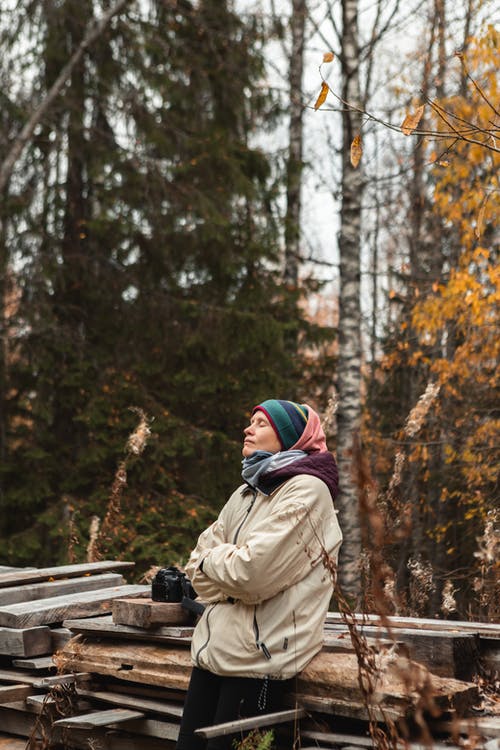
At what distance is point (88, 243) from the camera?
43.9 feet

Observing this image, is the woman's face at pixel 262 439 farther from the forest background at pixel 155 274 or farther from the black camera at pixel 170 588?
the forest background at pixel 155 274

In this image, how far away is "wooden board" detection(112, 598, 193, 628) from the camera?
4.37m

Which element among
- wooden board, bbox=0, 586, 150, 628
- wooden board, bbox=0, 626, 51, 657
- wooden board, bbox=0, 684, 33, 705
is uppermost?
wooden board, bbox=0, 586, 150, 628

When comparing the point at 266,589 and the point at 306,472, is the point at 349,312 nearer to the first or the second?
the point at 306,472

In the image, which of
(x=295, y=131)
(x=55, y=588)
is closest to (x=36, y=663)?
(x=55, y=588)

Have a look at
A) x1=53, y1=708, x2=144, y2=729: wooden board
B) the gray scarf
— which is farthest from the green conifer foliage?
the gray scarf

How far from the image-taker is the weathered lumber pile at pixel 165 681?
139 inches

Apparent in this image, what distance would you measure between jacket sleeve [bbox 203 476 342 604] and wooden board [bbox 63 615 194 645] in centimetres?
76

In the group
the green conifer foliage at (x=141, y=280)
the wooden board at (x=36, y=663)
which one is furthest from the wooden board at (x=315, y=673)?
the green conifer foliage at (x=141, y=280)

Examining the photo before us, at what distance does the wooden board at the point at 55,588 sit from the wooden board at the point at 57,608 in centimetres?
13

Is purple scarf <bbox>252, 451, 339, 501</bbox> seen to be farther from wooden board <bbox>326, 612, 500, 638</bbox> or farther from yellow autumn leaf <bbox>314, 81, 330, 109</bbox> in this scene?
yellow autumn leaf <bbox>314, 81, 330, 109</bbox>

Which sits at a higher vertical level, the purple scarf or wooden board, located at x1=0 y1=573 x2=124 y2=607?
the purple scarf

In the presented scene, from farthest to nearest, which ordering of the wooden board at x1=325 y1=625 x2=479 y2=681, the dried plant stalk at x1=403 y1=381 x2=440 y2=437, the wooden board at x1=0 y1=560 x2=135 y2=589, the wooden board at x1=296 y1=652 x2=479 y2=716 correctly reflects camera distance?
the dried plant stalk at x1=403 y1=381 x2=440 y2=437 < the wooden board at x1=0 y1=560 x2=135 y2=589 < the wooden board at x1=325 y1=625 x2=479 y2=681 < the wooden board at x1=296 y1=652 x2=479 y2=716

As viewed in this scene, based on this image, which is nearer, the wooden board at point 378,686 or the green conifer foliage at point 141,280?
the wooden board at point 378,686
